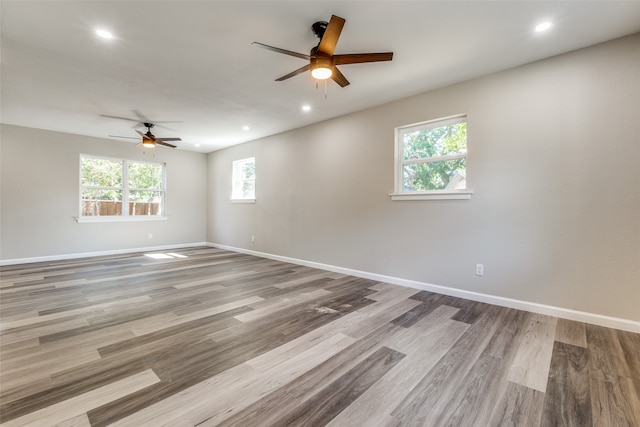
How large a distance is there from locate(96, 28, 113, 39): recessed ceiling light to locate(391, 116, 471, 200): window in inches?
136

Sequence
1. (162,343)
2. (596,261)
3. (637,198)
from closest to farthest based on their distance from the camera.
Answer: (162,343) < (637,198) < (596,261)

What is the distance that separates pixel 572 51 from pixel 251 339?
4122 mm

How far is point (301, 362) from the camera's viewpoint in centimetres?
199

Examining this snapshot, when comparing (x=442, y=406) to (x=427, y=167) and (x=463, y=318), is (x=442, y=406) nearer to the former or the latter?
(x=463, y=318)

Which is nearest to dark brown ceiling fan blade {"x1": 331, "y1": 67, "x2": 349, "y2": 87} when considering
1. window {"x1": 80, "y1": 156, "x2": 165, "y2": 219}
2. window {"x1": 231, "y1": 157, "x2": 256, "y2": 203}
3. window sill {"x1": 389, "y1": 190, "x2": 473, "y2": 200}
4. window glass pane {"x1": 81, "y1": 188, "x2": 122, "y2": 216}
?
Answer: window sill {"x1": 389, "y1": 190, "x2": 473, "y2": 200}

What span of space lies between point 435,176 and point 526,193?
1044 mm

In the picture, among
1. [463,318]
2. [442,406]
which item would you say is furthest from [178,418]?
[463,318]

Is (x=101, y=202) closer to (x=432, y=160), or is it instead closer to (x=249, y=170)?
(x=249, y=170)

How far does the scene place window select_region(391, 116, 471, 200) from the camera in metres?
3.50

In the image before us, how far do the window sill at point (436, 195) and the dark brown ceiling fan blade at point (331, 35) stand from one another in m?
2.21

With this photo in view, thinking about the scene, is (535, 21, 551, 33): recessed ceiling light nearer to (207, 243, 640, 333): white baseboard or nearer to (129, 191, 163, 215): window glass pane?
(207, 243, 640, 333): white baseboard

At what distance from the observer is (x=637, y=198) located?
97.3 inches

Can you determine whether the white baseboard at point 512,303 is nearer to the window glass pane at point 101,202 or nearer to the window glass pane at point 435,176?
the window glass pane at point 435,176

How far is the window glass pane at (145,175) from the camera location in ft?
22.2
